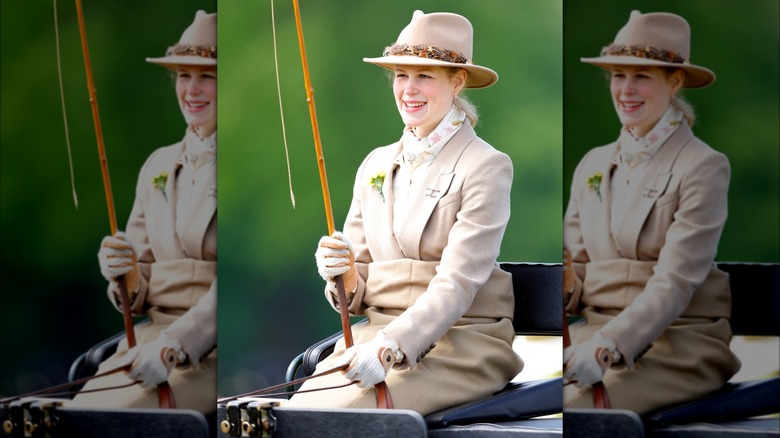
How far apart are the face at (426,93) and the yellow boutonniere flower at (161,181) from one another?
1.30 m

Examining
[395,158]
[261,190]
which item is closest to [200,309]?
[261,190]

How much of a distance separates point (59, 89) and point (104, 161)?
45cm

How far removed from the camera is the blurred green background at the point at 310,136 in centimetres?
475

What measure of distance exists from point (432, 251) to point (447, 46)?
0.88 meters

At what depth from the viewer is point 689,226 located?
14.7 feet

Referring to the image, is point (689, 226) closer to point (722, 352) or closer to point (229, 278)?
point (722, 352)

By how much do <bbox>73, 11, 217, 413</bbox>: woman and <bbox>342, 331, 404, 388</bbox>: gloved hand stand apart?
87 cm

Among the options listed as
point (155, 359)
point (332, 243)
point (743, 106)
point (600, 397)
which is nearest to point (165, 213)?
point (155, 359)

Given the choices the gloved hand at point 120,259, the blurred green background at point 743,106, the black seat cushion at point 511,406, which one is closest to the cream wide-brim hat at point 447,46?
the blurred green background at point 743,106

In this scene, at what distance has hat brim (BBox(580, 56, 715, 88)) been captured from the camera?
4.50 m

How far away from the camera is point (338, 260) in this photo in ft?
16.4

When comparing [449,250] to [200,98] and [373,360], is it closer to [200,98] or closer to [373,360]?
[373,360]

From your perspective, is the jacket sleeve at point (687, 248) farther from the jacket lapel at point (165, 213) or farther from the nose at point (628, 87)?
the jacket lapel at point (165, 213)

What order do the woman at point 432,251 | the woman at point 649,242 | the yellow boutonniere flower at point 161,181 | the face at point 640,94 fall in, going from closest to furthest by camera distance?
1. the woman at point 649,242
2. the face at point 640,94
3. the woman at point 432,251
4. the yellow boutonniere flower at point 161,181
